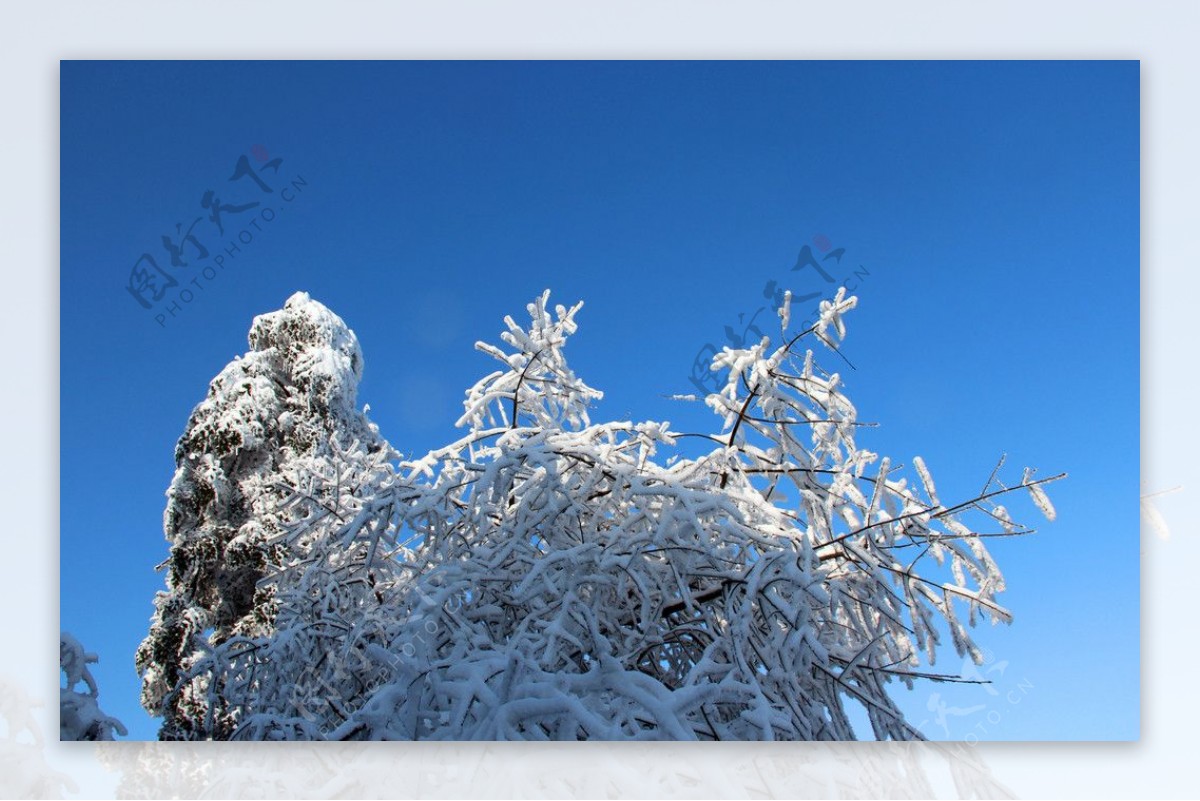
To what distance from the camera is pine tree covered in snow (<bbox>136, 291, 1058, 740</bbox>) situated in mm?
1808

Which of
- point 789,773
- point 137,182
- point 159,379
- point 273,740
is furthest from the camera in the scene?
point 159,379

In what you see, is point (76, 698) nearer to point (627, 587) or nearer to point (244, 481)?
point (627, 587)

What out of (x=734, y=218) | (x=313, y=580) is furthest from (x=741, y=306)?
(x=313, y=580)

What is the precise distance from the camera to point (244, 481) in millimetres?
4379

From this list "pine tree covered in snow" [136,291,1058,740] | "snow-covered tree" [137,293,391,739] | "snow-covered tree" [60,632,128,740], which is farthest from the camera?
"snow-covered tree" [137,293,391,739]

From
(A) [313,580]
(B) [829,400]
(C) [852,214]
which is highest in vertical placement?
(C) [852,214]

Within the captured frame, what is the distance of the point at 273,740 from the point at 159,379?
3.57ft

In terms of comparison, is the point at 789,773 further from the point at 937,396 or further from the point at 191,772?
the point at 191,772

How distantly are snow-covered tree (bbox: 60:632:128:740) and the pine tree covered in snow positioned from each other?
0.72 ft

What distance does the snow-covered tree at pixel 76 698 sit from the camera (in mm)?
2400

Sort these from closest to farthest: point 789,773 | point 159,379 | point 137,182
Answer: point 789,773 → point 137,182 → point 159,379

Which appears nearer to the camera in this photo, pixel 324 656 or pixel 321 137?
pixel 324 656

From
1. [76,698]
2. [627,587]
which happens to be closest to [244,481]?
[76,698]

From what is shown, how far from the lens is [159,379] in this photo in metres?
2.74
